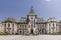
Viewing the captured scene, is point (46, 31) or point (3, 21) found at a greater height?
point (3, 21)

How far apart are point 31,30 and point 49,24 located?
7.22m

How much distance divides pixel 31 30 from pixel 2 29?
10790 mm

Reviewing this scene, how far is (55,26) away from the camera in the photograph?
2344 inches

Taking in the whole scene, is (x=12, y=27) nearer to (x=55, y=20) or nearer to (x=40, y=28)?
(x=40, y=28)

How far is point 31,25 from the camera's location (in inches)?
2356

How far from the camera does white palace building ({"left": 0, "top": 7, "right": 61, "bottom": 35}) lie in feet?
194

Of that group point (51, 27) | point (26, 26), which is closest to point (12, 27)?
point (26, 26)

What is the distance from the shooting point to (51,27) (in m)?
59.6

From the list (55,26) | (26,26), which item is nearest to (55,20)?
(55,26)

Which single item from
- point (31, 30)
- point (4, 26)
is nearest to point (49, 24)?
point (31, 30)

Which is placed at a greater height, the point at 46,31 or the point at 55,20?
the point at 55,20

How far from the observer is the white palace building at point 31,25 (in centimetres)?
5916

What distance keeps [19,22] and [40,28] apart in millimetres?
8370

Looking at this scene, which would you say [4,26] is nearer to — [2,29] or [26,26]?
[2,29]
